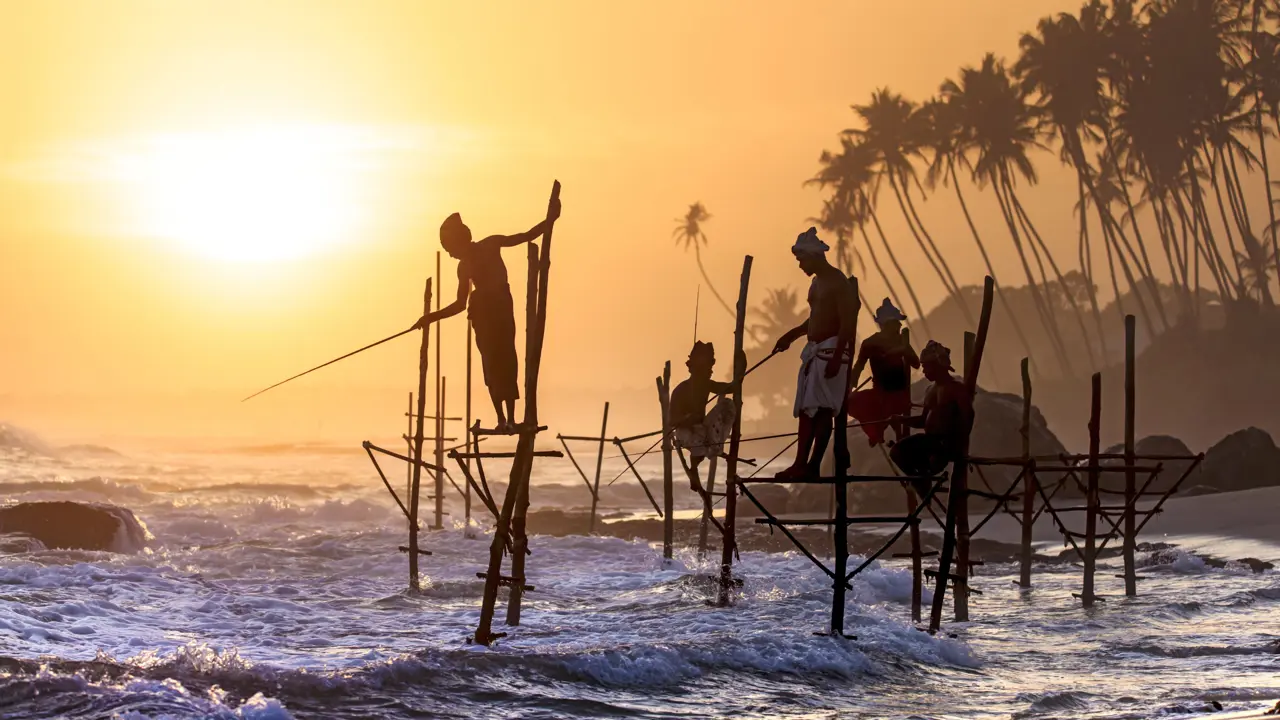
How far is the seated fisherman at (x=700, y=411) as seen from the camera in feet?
61.9

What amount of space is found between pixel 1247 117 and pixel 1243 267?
19.3 m

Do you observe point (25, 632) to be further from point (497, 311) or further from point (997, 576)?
point (997, 576)

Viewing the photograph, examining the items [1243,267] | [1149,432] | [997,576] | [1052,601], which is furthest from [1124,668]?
[1243,267]

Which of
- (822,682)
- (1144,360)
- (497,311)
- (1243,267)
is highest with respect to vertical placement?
(1243,267)

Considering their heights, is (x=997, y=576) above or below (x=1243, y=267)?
below

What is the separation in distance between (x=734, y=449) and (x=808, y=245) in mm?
4691

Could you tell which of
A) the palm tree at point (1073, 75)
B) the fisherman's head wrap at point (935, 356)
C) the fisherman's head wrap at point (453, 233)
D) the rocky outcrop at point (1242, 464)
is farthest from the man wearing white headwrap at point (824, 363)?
the palm tree at point (1073, 75)

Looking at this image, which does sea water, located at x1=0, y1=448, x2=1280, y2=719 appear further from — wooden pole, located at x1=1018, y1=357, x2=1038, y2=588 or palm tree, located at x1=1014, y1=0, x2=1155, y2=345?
palm tree, located at x1=1014, y1=0, x2=1155, y2=345

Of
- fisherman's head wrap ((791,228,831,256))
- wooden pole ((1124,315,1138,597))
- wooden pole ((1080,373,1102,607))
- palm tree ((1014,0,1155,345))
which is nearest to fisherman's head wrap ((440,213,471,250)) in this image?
fisherman's head wrap ((791,228,831,256))

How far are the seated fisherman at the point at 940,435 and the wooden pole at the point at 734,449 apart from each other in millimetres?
2494

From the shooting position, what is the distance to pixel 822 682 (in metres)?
14.3

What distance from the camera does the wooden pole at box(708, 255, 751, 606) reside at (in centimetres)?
1784

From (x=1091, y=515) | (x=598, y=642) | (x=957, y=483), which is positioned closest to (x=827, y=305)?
(x=957, y=483)

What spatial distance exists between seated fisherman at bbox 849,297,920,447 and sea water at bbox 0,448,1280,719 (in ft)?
7.84
